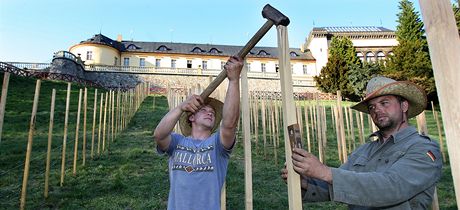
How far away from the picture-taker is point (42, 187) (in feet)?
15.8

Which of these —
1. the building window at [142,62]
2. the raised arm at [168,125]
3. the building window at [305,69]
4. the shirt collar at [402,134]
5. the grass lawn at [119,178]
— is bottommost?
the grass lawn at [119,178]

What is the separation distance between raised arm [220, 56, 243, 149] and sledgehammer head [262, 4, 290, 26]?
0.38 m

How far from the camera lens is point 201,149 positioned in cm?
215

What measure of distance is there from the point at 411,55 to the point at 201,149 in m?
25.2

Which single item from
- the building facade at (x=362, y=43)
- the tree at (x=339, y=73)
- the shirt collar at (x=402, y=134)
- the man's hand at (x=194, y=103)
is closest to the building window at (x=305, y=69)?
the building facade at (x=362, y=43)

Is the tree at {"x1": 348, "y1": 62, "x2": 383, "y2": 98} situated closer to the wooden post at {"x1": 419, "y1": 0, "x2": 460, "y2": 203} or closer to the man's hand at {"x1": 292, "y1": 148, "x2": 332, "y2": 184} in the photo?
the man's hand at {"x1": 292, "y1": 148, "x2": 332, "y2": 184}

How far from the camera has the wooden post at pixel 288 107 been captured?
136cm

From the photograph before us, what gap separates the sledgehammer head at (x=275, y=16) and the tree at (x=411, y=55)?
76.4ft

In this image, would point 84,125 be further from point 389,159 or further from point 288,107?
point 389,159

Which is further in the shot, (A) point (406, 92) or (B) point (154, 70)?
(B) point (154, 70)

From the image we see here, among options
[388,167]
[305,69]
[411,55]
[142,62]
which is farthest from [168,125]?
[305,69]

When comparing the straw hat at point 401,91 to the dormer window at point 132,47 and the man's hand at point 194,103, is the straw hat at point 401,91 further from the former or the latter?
the dormer window at point 132,47

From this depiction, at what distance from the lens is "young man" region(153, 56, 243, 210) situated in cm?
199

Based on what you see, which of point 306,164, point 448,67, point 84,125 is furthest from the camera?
point 84,125
